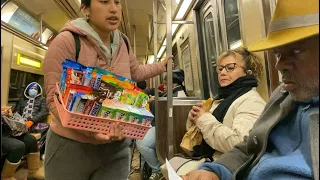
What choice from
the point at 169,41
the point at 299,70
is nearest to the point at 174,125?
the point at 169,41

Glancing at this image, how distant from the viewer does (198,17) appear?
3.58 meters

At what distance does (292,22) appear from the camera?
772mm

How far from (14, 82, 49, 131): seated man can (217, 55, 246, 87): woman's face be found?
13.4ft

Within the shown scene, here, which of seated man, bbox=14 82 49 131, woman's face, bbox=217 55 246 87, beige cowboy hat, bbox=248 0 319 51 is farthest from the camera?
seated man, bbox=14 82 49 131

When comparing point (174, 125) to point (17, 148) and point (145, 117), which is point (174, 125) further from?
point (17, 148)

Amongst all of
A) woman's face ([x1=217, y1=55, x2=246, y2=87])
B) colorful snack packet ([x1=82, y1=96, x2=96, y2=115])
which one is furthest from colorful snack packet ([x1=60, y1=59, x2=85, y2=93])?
woman's face ([x1=217, y1=55, x2=246, y2=87])

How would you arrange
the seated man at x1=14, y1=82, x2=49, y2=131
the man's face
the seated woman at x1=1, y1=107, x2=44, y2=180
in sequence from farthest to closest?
the seated man at x1=14, y1=82, x2=49, y2=131 → the seated woman at x1=1, y1=107, x2=44, y2=180 → the man's face

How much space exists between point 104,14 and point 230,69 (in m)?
1.09

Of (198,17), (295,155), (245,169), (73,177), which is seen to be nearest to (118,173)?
(73,177)

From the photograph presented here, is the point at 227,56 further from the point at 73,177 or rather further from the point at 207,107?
the point at 73,177

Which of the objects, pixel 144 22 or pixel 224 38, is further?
pixel 144 22

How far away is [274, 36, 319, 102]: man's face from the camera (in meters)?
0.83

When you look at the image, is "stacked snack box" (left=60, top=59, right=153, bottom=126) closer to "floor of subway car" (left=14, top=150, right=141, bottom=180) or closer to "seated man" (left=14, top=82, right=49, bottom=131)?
"floor of subway car" (left=14, top=150, right=141, bottom=180)

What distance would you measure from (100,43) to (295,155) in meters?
0.98
